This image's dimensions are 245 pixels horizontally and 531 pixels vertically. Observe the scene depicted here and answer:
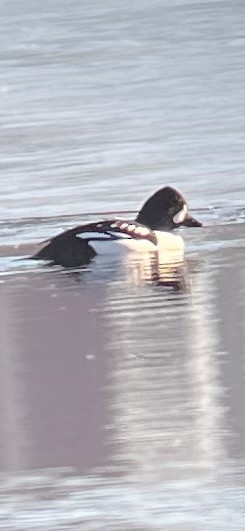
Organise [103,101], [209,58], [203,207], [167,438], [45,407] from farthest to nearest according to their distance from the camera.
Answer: [209,58]
[103,101]
[203,207]
[45,407]
[167,438]

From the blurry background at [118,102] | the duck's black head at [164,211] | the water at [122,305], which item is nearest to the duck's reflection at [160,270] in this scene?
the water at [122,305]

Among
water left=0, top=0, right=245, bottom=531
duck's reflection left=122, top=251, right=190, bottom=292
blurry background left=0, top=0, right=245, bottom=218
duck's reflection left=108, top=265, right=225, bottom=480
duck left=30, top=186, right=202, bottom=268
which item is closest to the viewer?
water left=0, top=0, right=245, bottom=531

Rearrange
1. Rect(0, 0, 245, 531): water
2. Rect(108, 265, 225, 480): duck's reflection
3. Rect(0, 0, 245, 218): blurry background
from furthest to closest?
Rect(0, 0, 245, 218): blurry background → Rect(108, 265, 225, 480): duck's reflection → Rect(0, 0, 245, 531): water

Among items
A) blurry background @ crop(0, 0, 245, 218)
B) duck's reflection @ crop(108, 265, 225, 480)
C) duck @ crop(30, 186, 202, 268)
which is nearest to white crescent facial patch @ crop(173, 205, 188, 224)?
duck @ crop(30, 186, 202, 268)

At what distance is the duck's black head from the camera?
269 inches

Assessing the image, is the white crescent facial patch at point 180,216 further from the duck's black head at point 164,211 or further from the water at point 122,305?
the water at point 122,305

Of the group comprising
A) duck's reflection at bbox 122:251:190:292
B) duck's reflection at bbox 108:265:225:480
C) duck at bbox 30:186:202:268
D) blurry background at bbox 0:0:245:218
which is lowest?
duck's reflection at bbox 108:265:225:480

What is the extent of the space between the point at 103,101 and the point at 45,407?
19.8 feet

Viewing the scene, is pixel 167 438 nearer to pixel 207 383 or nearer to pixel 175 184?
pixel 207 383

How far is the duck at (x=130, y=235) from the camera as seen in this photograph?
646 cm

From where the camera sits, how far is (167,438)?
4172 millimetres

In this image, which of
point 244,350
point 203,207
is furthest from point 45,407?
point 203,207

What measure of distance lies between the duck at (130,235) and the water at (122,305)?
0.10 meters

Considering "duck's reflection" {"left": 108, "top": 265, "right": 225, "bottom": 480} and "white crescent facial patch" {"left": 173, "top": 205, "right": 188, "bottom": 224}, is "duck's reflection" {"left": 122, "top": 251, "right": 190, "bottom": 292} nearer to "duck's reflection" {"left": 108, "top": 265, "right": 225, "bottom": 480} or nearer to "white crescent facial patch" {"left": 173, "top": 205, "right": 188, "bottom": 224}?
"duck's reflection" {"left": 108, "top": 265, "right": 225, "bottom": 480}
